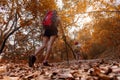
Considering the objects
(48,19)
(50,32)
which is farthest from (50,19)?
(50,32)

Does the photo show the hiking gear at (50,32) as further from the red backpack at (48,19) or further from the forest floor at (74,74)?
the forest floor at (74,74)

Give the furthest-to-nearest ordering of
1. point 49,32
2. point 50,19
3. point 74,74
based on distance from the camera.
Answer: point 49,32
point 50,19
point 74,74

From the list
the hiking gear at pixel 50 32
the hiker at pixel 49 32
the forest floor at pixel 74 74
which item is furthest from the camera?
the hiking gear at pixel 50 32

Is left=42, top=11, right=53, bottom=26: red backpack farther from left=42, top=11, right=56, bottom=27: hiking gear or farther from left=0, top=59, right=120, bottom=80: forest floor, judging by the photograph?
left=0, top=59, right=120, bottom=80: forest floor

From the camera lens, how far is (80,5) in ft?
92.0

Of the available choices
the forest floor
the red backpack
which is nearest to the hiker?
the red backpack

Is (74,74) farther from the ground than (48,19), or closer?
closer

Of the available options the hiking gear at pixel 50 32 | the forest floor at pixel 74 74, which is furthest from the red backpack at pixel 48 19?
the forest floor at pixel 74 74

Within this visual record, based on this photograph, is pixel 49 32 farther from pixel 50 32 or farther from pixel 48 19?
pixel 48 19

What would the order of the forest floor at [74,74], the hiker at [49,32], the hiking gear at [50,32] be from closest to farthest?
the forest floor at [74,74] < the hiker at [49,32] < the hiking gear at [50,32]

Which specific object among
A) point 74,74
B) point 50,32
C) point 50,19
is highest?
point 50,19

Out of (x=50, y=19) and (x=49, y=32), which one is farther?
(x=49, y=32)

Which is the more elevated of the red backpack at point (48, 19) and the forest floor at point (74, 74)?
the red backpack at point (48, 19)

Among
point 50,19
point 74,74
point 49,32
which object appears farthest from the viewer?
point 49,32
